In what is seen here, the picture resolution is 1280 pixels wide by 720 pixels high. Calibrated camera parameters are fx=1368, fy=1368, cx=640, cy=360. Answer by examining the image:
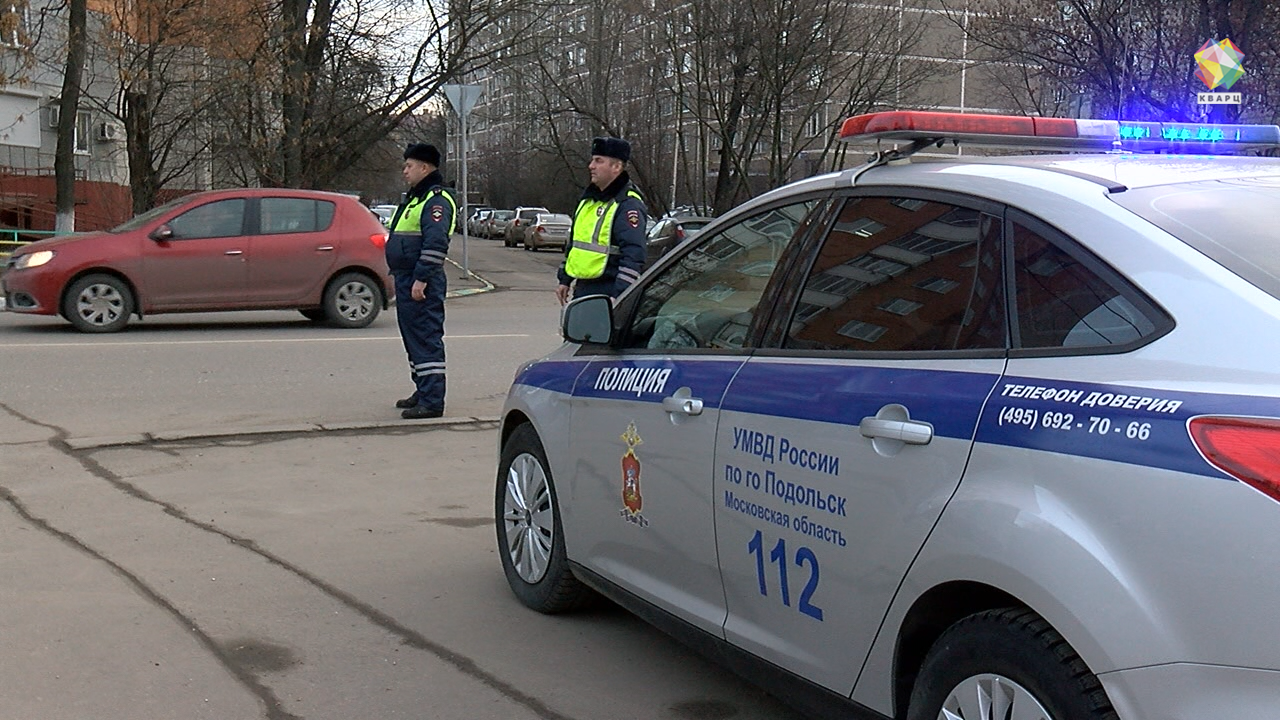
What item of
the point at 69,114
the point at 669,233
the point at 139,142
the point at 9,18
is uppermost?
the point at 9,18

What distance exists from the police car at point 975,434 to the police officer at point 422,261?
4.53m

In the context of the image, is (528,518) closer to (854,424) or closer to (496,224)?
(854,424)

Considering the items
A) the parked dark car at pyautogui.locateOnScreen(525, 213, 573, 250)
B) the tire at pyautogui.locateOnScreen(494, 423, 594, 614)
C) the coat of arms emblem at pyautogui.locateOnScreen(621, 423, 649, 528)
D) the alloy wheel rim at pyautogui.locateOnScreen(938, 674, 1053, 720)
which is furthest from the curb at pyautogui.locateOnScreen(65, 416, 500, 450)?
the parked dark car at pyautogui.locateOnScreen(525, 213, 573, 250)

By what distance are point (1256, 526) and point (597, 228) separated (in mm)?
5728

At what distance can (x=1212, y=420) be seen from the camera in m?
2.42

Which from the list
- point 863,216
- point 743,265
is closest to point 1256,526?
point 863,216

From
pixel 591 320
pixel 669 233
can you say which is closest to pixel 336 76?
pixel 669 233

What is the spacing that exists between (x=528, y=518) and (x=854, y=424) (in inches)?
86.9

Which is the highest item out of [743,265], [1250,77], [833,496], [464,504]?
[1250,77]

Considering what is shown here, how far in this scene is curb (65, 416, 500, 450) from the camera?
8250 mm

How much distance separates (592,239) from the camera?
7.83 m

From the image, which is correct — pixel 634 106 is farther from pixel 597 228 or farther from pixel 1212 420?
pixel 1212 420

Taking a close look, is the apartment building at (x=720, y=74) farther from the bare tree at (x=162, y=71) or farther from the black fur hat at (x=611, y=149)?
the black fur hat at (x=611, y=149)

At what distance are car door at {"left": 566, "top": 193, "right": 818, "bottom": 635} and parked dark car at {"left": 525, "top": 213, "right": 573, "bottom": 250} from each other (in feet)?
132
